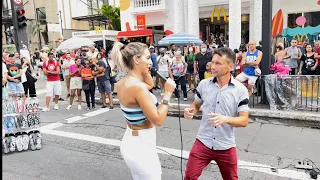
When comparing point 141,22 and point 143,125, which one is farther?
point 141,22

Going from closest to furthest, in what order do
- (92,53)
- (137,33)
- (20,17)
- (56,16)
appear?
(92,53), (20,17), (137,33), (56,16)

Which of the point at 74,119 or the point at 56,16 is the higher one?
the point at 56,16

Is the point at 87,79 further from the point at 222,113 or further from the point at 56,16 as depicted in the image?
the point at 56,16

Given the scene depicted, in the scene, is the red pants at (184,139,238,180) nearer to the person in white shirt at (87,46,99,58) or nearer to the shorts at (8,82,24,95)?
the person in white shirt at (87,46,99,58)

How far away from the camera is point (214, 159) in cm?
280

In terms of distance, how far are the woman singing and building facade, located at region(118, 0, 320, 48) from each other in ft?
52.8

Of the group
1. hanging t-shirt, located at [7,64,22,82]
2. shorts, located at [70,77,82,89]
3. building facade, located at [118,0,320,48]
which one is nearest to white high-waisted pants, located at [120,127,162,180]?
shorts, located at [70,77,82,89]

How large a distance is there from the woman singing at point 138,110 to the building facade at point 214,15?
16.1 m

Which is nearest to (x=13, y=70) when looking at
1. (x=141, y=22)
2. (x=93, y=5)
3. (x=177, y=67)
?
(x=177, y=67)

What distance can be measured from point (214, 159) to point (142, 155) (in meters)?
0.87

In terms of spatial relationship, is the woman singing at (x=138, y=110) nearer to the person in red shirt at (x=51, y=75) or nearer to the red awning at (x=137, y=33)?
the person in red shirt at (x=51, y=75)

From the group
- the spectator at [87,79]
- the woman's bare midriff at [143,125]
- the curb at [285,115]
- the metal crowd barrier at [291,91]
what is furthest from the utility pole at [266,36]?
the woman's bare midriff at [143,125]

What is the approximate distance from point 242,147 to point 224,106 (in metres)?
2.82

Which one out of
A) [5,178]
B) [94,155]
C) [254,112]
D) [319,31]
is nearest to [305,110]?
[254,112]
